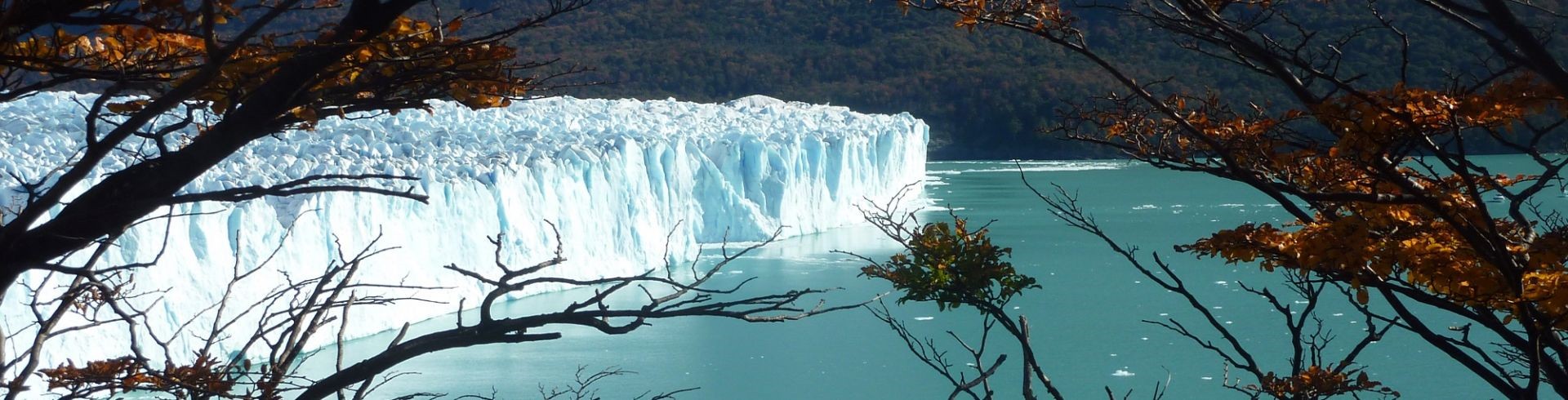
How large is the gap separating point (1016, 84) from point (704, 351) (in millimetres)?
24979

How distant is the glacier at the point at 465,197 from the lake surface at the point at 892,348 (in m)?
0.57

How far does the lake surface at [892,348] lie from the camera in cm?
793

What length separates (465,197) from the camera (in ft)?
29.2

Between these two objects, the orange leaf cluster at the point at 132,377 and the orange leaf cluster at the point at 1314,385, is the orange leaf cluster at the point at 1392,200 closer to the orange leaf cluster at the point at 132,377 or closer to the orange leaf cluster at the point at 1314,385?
the orange leaf cluster at the point at 1314,385

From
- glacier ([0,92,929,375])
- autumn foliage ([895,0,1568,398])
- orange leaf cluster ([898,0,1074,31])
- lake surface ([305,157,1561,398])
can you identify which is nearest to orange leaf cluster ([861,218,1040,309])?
glacier ([0,92,929,375])

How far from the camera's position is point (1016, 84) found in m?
32.8

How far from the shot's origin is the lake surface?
26.0ft

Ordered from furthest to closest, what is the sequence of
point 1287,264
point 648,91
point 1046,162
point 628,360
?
point 1046,162 → point 648,91 → point 628,360 → point 1287,264

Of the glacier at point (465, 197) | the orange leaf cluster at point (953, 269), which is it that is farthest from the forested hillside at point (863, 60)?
the orange leaf cluster at point (953, 269)

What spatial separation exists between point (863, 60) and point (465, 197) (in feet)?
91.1

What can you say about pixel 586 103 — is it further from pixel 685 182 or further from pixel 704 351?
pixel 704 351

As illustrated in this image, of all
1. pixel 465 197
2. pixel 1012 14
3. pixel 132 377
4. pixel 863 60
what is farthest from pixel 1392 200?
pixel 863 60

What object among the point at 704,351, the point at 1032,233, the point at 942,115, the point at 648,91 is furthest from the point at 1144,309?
the point at 942,115

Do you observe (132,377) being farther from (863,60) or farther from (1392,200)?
(863,60)
